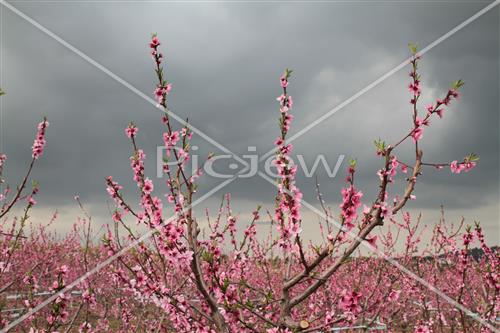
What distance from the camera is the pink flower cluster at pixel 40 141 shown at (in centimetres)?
629

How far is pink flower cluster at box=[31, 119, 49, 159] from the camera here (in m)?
6.29

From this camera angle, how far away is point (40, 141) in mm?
6402

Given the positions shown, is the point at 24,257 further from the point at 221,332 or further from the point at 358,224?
the point at 358,224

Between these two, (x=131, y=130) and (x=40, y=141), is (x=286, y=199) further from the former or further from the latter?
(x=40, y=141)

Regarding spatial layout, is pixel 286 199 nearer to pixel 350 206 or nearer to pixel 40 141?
pixel 350 206

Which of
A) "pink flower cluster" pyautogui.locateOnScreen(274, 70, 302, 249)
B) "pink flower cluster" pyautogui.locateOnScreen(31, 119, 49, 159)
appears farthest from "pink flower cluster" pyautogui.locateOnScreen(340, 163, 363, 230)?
"pink flower cluster" pyautogui.locateOnScreen(31, 119, 49, 159)

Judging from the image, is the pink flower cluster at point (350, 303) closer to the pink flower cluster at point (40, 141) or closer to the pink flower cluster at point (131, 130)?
the pink flower cluster at point (131, 130)

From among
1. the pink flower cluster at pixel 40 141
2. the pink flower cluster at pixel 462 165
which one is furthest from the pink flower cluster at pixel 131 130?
the pink flower cluster at pixel 462 165

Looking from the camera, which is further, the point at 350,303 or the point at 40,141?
the point at 40,141

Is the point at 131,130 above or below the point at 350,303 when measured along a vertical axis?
above

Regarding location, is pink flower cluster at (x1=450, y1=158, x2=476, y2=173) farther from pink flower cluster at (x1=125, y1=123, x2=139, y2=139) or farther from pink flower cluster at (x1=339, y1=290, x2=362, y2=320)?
pink flower cluster at (x1=125, y1=123, x2=139, y2=139)

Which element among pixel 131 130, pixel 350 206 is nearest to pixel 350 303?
pixel 350 206

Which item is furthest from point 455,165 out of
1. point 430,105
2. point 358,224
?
point 358,224

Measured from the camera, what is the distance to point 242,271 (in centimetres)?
631
